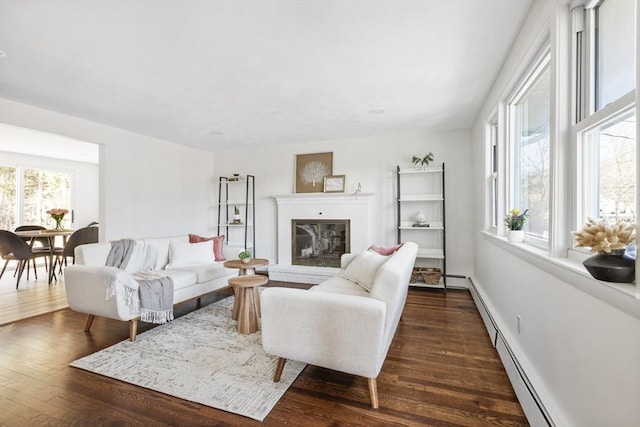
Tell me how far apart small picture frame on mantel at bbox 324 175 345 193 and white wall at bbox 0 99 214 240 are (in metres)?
2.53

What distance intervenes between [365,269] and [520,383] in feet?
4.48

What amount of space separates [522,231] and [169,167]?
516 cm

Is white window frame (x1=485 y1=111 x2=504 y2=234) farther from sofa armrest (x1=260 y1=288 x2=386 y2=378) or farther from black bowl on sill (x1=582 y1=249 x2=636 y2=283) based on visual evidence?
black bowl on sill (x1=582 y1=249 x2=636 y2=283)

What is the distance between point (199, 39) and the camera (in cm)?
216

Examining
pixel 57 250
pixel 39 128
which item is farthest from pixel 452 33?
pixel 57 250

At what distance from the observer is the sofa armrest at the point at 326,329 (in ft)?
5.76

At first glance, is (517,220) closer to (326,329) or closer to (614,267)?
(614,267)

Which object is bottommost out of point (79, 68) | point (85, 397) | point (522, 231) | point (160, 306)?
point (85, 397)

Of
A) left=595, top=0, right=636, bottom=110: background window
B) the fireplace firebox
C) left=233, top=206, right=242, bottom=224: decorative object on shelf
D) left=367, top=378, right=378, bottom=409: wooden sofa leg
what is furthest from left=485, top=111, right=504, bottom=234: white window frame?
left=233, top=206, right=242, bottom=224: decorative object on shelf

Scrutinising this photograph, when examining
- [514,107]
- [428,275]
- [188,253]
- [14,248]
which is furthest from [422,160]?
[14,248]

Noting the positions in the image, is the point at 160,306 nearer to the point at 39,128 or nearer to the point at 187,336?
the point at 187,336

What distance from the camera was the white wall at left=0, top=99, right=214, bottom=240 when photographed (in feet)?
12.2

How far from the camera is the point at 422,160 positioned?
15.7ft

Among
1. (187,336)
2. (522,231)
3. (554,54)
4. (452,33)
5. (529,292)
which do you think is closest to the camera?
(554,54)
